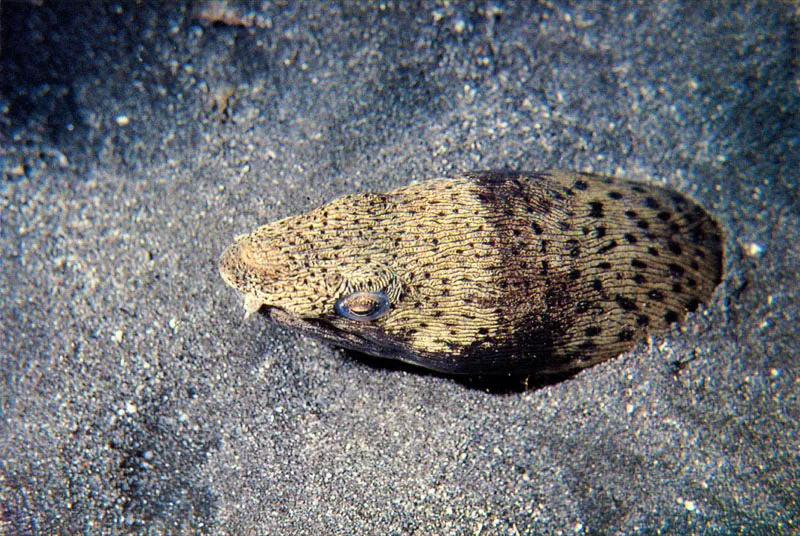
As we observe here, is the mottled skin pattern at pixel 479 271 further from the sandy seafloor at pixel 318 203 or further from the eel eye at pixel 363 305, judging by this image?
the sandy seafloor at pixel 318 203

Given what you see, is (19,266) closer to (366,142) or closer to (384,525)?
(366,142)

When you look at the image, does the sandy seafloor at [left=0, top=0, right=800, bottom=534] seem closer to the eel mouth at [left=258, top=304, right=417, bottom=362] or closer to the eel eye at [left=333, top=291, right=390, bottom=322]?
the eel mouth at [left=258, top=304, right=417, bottom=362]

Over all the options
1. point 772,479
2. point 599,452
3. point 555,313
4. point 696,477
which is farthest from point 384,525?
point 772,479

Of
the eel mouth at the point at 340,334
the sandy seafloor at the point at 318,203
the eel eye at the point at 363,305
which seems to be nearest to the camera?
the eel eye at the point at 363,305

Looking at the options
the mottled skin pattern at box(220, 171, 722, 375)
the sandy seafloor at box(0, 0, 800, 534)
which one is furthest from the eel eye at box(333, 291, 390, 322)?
the sandy seafloor at box(0, 0, 800, 534)

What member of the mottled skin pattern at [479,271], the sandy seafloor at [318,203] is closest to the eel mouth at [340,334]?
the mottled skin pattern at [479,271]

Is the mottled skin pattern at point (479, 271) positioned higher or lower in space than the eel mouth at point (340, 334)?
higher

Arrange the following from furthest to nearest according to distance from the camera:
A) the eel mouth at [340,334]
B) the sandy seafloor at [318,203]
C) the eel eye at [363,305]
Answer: the sandy seafloor at [318,203]
the eel mouth at [340,334]
the eel eye at [363,305]
